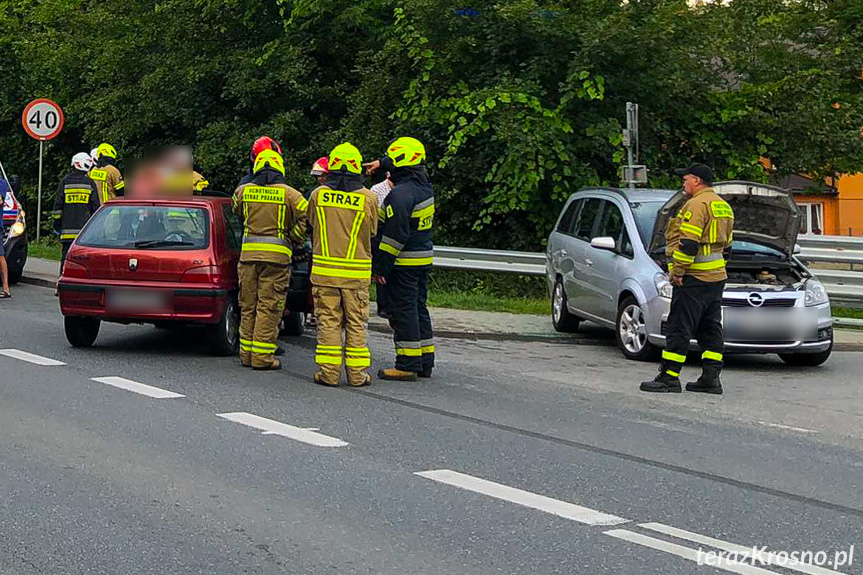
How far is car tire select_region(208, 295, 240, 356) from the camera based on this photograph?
443 inches

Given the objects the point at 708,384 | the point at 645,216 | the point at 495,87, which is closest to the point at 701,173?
the point at 708,384

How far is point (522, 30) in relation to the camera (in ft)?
62.0

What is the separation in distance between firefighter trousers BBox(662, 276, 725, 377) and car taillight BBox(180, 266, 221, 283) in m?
3.97

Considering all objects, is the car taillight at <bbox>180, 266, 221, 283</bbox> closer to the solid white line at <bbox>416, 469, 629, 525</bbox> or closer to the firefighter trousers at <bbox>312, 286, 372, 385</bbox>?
the firefighter trousers at <bbox>312, 286, 372, 385</bbox>

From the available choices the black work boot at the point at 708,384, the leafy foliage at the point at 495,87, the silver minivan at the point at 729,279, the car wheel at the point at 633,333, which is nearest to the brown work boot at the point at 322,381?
the black work boot at the point at 708,384

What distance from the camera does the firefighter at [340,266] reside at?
9961 mm

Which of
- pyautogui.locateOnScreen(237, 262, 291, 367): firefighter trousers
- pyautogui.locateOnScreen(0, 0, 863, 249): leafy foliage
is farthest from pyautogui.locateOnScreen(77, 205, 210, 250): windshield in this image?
pyautogui.locateOnScreen(0, 0, 863, 249): leafy foliage

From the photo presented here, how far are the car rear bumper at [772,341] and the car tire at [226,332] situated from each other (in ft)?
13.0

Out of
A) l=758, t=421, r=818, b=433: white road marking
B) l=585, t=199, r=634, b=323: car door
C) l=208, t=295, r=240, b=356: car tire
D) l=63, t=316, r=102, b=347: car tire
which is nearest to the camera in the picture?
l=758, t=421, r=818, b=433: white road marking

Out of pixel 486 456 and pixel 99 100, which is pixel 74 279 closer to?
pixel 486 456

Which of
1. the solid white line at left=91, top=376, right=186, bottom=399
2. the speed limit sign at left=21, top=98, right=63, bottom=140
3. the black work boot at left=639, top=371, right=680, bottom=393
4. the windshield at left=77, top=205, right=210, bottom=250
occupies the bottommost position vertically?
the black work boot at left=639, top=371, right=680, bottom=393

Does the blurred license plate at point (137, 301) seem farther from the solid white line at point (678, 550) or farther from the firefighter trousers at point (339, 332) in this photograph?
the solid white line at point (678, 550)

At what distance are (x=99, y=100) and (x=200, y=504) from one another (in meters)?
20.0

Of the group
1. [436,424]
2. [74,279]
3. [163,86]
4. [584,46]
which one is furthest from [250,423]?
[163,86]
